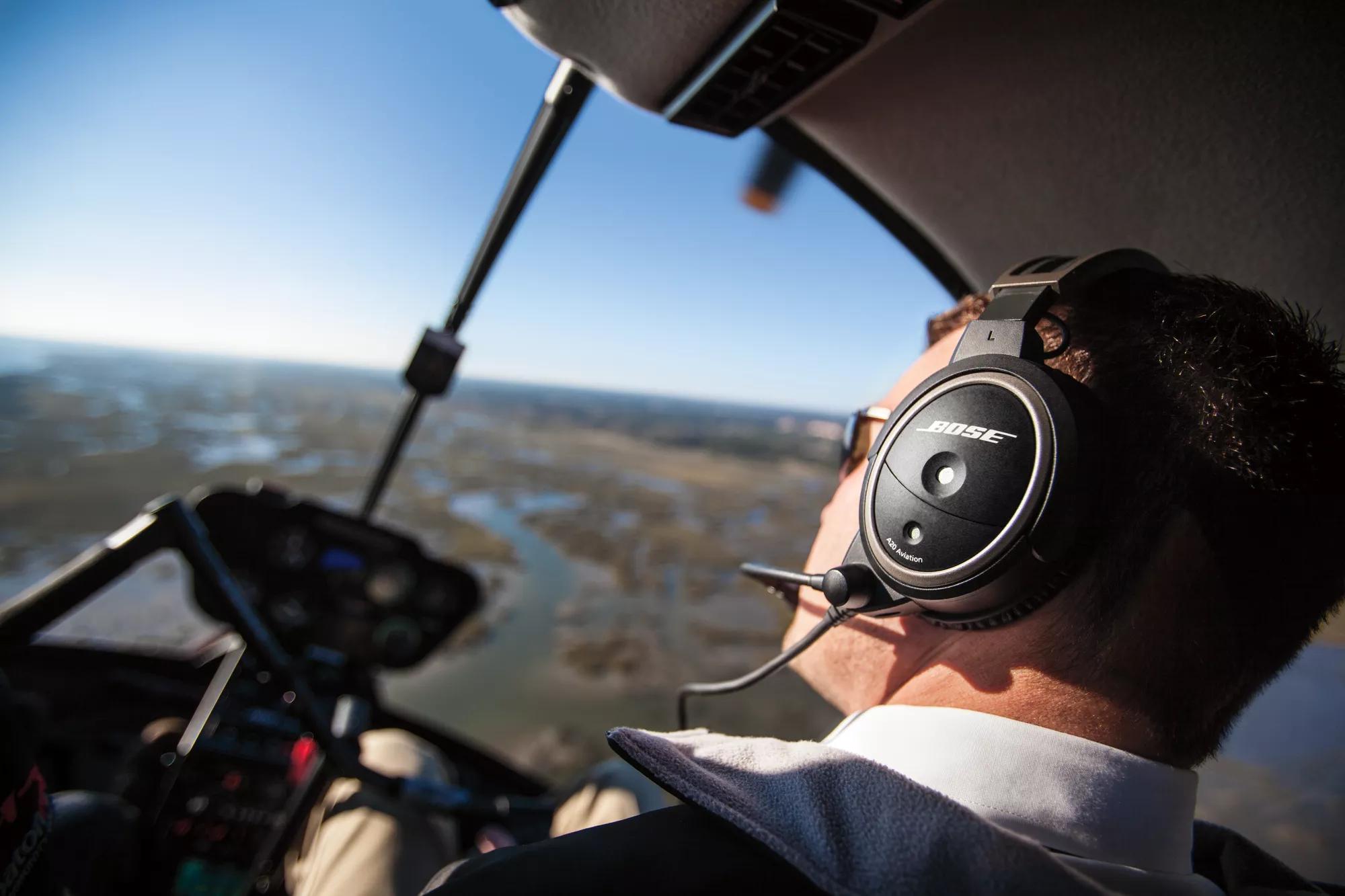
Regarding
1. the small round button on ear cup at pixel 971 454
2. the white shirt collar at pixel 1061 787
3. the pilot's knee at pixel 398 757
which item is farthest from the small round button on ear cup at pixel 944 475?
the pilot's knee at pixel 398 757

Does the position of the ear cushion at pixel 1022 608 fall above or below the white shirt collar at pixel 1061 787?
above

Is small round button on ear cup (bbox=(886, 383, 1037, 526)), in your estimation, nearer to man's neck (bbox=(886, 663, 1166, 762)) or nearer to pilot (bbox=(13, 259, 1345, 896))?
pilot (bbox=(13, 259, 1345, 896))

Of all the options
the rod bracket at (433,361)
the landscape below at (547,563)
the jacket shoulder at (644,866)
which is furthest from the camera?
the landscape below at (547,563)

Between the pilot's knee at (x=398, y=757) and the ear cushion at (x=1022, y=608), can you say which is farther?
the pilot's knee at (x=398, y=757)

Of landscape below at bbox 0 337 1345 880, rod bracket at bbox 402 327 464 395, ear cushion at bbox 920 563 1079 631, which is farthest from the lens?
landscape below at bbox 0 337 1345 880

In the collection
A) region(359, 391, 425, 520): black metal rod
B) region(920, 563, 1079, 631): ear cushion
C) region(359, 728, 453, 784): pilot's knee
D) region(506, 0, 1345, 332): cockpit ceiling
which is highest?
region(506, 0, 1345, 332): cockpit ceiling

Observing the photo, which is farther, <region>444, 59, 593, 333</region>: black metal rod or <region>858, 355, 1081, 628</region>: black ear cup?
<region>444, 59, 593, 333</region>: black metal rod

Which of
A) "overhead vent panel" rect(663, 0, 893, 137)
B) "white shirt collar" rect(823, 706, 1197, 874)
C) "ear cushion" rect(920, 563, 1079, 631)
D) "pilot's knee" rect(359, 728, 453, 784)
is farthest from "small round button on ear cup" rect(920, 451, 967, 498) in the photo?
"pilot's knee" rect(359, 728, 453, 784)

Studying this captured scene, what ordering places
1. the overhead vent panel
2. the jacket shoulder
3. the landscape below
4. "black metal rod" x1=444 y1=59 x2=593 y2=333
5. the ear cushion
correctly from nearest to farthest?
1. the jacket shoulder
2. the ear cushion
3. the overhead vent panel
4. "black metal rod" x1=444 y1=59 x2=593 y2=333
5. the landscape below

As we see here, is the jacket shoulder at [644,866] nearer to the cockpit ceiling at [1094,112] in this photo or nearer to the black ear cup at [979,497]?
the black ear cup at [979,497]
